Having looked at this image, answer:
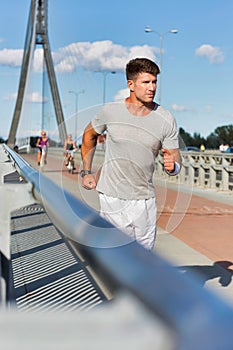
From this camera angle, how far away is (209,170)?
1705cm

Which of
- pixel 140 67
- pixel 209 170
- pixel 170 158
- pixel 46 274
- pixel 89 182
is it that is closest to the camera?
pixel 170 158

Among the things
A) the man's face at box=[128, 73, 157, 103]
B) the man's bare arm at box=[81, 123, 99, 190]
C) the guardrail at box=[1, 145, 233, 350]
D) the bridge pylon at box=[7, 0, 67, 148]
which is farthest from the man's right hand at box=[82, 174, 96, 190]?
the bridge pylon at box=[7, 0, 67, 148]

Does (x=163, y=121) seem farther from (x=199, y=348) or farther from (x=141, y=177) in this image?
(x=199, y=348)

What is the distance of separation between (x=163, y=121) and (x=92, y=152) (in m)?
0.62

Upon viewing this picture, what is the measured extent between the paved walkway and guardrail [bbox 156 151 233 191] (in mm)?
3746

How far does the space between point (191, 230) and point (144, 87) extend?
5.41 meters

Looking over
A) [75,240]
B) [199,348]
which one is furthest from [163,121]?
[199,348]

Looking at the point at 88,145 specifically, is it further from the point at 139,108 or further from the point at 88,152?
the point at 139,108

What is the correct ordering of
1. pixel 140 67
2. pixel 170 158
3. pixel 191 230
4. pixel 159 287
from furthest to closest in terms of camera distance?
pixel 191 230 → pixel 140 67 → pixel 170 158 → pixel 159 287

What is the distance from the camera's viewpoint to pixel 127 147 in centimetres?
350

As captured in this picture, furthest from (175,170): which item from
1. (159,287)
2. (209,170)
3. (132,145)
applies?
(209,170)

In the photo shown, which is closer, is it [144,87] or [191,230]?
[144,87]

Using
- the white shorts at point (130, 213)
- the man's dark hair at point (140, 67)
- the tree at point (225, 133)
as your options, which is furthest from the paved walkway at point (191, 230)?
the tree at point (225, 133)

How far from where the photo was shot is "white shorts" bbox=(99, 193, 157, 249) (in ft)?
11.8
